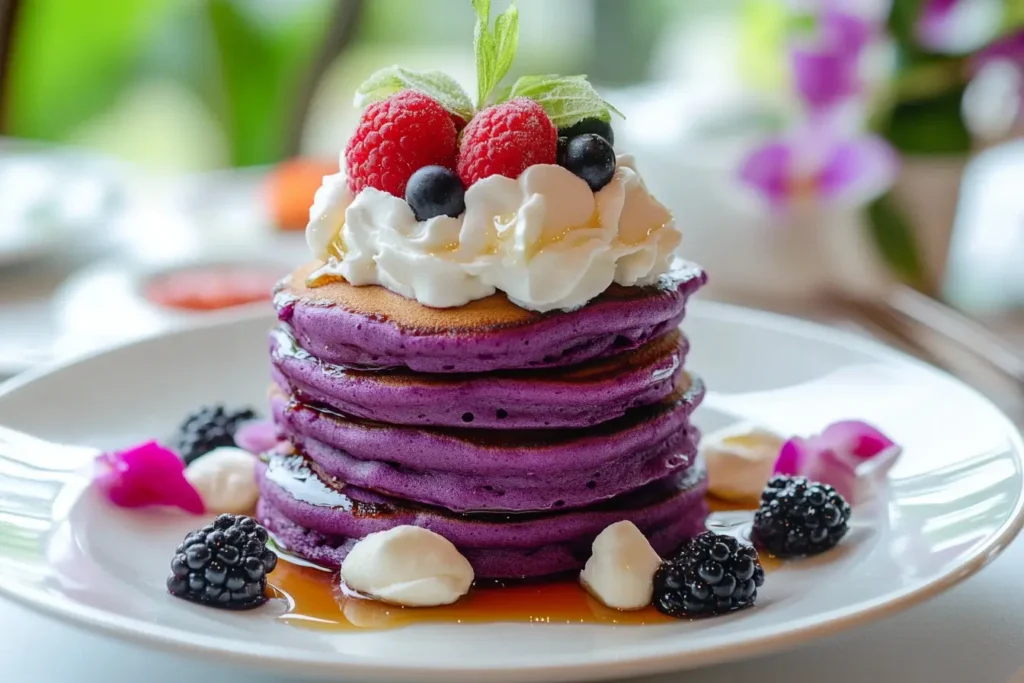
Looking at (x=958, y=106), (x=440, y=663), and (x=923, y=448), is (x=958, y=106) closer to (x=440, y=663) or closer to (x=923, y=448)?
(x=923, y=448)

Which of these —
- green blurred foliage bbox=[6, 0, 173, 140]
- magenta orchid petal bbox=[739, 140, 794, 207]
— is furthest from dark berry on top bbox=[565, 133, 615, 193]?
green blurred foliage bbox=[6, 0, 173, 140]

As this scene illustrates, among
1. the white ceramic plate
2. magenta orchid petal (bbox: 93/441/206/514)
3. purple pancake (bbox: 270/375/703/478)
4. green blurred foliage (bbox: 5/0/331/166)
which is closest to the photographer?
the white ceramic plate

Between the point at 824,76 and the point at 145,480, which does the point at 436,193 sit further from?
the point at 824,76

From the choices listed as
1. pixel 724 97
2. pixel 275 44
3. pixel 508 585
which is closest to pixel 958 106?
pixel 724 97

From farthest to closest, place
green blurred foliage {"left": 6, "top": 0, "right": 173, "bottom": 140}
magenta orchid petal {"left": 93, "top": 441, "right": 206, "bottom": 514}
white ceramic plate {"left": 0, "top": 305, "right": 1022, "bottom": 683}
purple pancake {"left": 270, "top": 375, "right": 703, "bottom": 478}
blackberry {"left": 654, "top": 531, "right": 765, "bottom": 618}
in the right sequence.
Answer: green blurred foliage {"left": 6, "top": 0, "right": 173, "bottom": 140}
magenta orchid petal {"left": 93, "top": 441, "right": 206, "bottom": 514}
purple pancake {"left": 270, "top": 375, "right": 703, "bottom": 478}
blackberry {"left": 654, "top": 531, "right": 765, "bottom": 618}
white ceramic plate {"left": 0, "top": 305, "right": 1022, "bottom": 683}

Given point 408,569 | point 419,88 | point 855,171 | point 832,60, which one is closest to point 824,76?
point 832,60

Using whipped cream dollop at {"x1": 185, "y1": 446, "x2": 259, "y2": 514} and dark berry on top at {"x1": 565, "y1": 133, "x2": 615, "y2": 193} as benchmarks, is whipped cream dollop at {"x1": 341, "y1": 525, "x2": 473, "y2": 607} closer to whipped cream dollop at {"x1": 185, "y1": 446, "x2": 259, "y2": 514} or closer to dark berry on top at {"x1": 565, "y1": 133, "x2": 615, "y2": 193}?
whipped cream dollop at {"x1": 185, "y1": 446, "x2": 259, "y2": 514}
